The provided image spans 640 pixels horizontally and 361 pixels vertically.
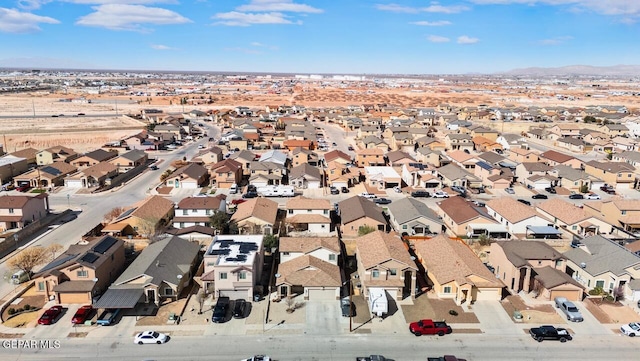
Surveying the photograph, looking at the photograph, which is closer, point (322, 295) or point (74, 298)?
point (74, 298)

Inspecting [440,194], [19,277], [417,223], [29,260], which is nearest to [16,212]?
[29,260]

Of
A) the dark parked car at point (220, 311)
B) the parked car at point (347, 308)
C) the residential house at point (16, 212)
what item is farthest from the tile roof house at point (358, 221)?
the residential house at point (16, 212)

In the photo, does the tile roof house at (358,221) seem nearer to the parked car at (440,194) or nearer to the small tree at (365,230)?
the small tree at (365,230)

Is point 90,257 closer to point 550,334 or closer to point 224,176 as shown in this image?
point 224,176

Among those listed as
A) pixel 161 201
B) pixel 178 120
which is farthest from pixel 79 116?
pixel 161 201

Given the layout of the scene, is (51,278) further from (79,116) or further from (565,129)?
(79,116)
